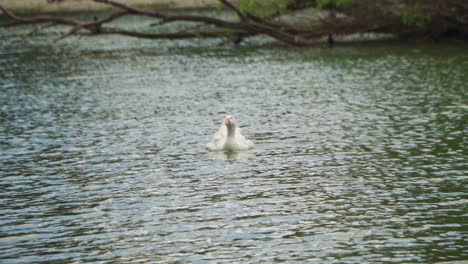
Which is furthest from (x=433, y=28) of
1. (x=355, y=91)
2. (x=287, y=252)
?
(x=287, y=252)

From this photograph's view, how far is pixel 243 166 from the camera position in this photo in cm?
2261

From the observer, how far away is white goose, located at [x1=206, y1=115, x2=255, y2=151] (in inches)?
965

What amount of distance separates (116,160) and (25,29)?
5498 cm

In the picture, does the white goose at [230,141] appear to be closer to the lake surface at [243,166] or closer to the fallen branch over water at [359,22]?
the lake surface at [243,166]

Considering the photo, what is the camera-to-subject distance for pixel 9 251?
15852mm

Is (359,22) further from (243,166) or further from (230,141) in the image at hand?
(243,166)

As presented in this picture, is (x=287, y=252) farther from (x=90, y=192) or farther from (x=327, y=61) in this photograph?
(x=327, y=61)

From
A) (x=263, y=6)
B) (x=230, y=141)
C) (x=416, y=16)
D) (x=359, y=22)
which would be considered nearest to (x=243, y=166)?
(x=230, y=141)

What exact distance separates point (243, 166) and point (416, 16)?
1248 inches

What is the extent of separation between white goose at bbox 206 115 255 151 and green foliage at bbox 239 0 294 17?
29.4m

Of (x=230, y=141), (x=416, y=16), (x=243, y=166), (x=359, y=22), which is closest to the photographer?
(x=243, y=166)

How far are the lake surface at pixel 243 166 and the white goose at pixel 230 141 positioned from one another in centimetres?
30

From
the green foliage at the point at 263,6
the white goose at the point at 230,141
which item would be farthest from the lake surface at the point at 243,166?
the green foliage at the point at 263,6

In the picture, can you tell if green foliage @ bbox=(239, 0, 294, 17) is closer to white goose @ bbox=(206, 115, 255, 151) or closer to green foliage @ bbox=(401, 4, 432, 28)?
green foliage @ bbox=(401, 4, 432, 28)
